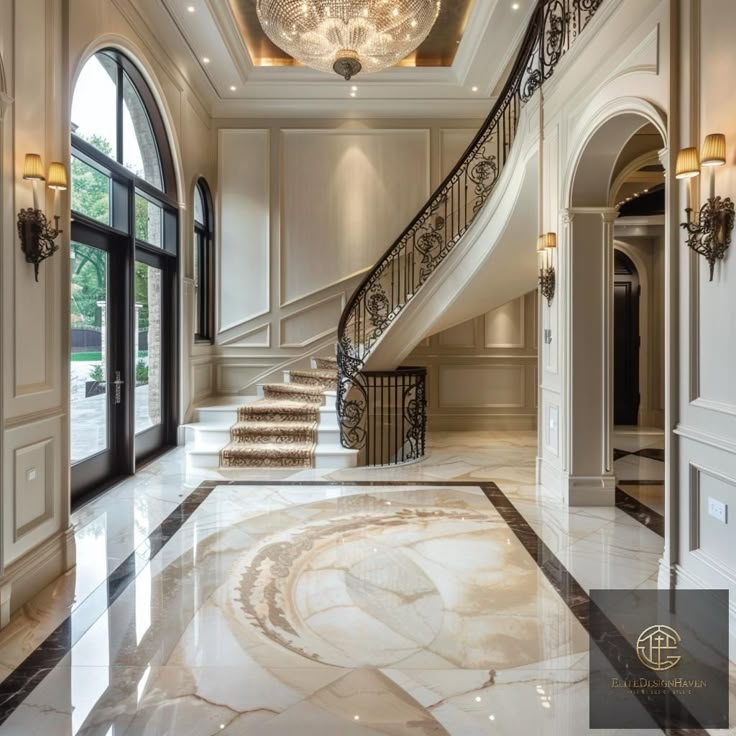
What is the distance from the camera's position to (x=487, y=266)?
19.0ft

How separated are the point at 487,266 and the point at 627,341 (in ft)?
14.3

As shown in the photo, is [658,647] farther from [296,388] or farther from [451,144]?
[451,144]

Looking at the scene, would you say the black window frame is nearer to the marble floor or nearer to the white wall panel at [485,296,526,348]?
the marble floor

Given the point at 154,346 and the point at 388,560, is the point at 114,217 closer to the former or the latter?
the point at 154,346

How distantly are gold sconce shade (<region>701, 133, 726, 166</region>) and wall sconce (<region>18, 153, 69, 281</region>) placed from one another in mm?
3420

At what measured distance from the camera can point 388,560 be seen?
339cm

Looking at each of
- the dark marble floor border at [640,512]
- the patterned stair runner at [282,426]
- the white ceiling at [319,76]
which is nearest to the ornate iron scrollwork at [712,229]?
the dark marble floor border at [640,512]

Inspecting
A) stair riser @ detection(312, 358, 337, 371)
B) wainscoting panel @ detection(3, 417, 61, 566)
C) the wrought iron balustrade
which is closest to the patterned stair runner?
stair riser @ detection(312, 358, 337, 371)

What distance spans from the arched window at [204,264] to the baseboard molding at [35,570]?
4.76 meters

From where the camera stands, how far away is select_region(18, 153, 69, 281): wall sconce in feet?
Answer: 9.47

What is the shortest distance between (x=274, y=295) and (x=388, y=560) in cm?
552

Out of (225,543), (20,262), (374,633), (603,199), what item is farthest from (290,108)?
(374,633)
